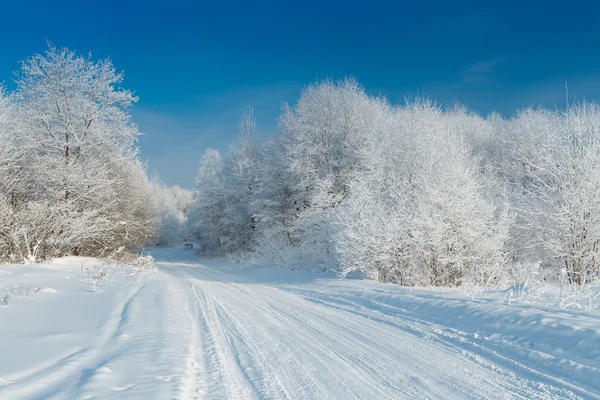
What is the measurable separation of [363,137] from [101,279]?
60.3 ft

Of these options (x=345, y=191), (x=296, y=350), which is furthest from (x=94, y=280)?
(x=345, y=191)

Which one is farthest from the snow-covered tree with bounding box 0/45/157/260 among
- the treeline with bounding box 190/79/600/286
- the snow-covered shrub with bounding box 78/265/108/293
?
the treeline with bounding box 190/79/600/286

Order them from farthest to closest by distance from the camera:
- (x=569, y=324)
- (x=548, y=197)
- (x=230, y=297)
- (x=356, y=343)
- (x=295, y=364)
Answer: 1. (x=548, y=197)
2. (x=230, y=297)
3. (x=356, y=343)
4. (x=569, y=324)
5. (x=295, y=364)

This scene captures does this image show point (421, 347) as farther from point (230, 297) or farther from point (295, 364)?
point (230, 297)

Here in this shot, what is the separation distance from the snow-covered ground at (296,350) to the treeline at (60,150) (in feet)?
30.5

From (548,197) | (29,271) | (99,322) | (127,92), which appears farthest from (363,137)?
(99,322)

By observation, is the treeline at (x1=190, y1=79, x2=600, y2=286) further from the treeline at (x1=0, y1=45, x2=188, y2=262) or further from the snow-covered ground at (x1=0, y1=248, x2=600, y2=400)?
the treeline at (x1=0, y1=45, x2=188, y2=262)

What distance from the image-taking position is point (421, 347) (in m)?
5.54

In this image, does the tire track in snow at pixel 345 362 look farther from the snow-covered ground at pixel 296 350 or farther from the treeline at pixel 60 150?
the treeline at pixel 60 150

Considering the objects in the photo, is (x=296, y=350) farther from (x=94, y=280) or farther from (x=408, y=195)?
(x=408, y=195)

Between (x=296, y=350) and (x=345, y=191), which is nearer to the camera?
(x=296, y=350)

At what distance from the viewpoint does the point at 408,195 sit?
17.1 m

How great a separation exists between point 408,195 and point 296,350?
42.3 ft

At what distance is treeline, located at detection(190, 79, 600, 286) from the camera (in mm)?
13984
